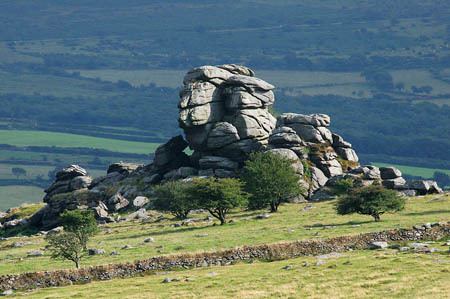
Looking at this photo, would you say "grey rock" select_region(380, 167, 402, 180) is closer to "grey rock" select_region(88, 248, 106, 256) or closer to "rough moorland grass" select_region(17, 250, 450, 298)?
"rough moorland grass" select_region(17, 250, 450, 298)

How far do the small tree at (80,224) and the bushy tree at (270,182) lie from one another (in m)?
22.4

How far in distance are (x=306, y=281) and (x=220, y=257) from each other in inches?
509

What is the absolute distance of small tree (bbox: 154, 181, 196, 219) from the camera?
383ft

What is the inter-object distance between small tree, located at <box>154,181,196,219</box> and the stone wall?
30.1 m

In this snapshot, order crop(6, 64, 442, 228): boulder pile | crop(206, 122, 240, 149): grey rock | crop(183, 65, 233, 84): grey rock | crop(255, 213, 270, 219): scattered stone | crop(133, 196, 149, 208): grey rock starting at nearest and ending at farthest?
crop(255, 213, 270, 219): scattered stone < crop(133, 196, 149, 208): grey rock < crop(6, 64, 442, 228): boulder pile < crop(206, 122, 240, 149): grey rock < crop(183, 65, 233, 84): grey rock

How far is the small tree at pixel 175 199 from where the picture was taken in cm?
11675

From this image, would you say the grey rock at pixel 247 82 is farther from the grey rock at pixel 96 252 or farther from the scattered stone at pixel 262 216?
the grey rock at pixel 96 252

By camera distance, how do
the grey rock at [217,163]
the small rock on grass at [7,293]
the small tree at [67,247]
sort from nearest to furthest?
the small rock on grass at [7,293], the small tree at [67,247], the grey rock at [217,163]

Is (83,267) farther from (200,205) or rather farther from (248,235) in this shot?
(200,205)


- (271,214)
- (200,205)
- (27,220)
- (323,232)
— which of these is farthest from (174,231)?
(27,220)

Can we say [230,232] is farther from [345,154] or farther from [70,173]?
[70,173]

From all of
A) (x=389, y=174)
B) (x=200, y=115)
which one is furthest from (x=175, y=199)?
(x=389, y=174)

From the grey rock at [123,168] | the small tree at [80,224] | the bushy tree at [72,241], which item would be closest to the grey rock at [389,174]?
the grey rock at [123,168]

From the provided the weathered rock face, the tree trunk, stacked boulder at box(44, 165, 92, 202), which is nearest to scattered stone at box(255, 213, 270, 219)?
the tree trunk
